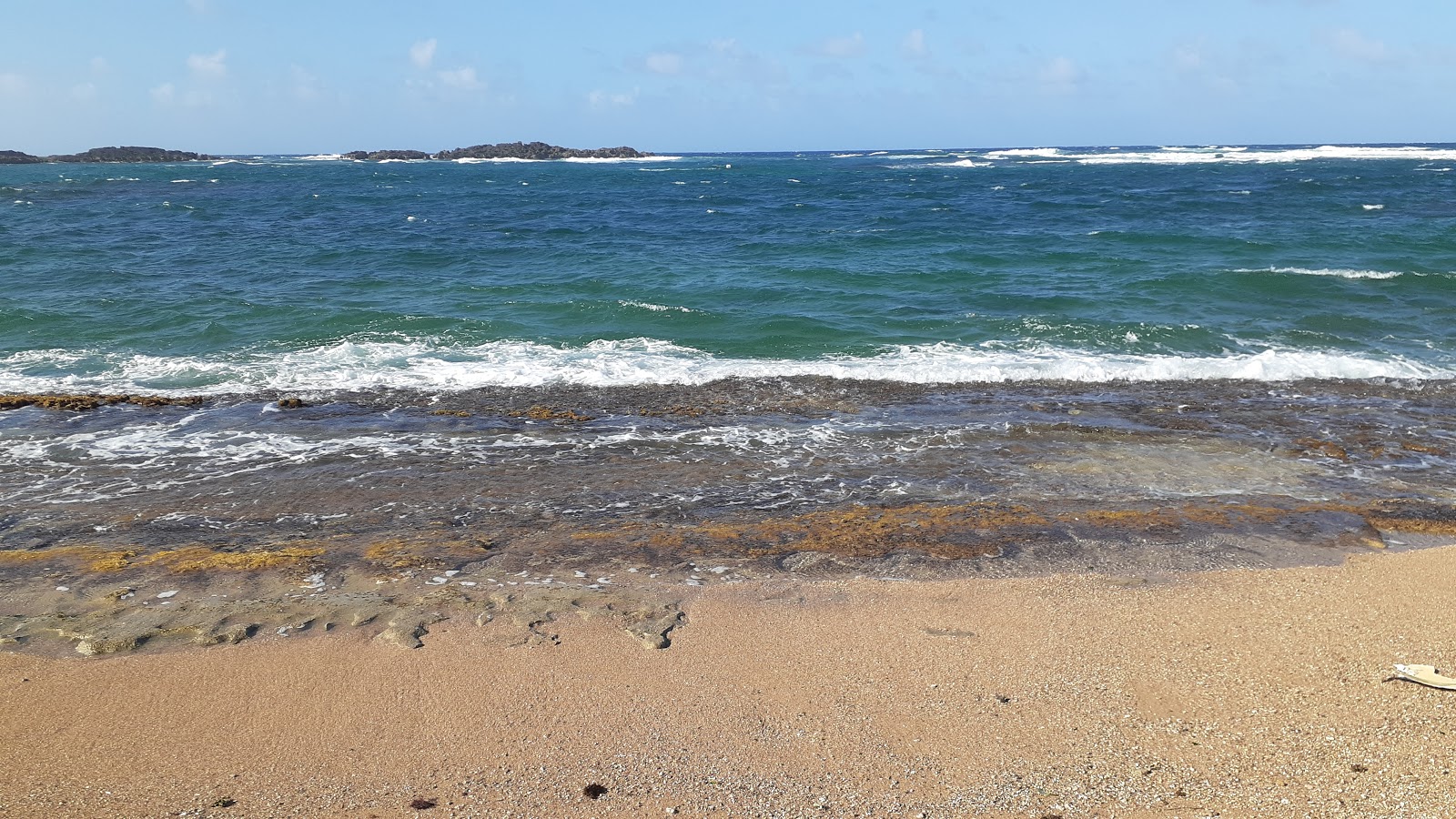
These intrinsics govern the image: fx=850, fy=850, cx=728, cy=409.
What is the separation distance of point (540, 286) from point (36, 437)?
10906 millimetres

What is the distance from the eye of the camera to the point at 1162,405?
10.5 meters

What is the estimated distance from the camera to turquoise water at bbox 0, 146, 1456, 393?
1273cm

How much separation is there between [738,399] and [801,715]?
6.90 meters

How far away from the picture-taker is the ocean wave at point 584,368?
11.8 m

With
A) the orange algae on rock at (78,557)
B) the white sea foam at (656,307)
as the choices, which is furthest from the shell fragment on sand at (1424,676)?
the white sea foam at (656,307)

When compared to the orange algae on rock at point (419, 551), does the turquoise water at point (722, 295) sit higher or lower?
higher

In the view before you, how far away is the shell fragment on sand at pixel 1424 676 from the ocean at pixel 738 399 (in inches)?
63.3

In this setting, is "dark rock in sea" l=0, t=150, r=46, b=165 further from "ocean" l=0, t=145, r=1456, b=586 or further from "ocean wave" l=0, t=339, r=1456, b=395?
"ocean wave" l=0, t=339, r=1456, b=395

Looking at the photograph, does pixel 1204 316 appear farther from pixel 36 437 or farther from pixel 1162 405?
pixel 36 437

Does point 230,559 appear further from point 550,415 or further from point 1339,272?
point 1339,272

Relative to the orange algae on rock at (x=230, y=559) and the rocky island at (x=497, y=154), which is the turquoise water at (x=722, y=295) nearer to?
the orange algae on rock at (x=230, y=559)

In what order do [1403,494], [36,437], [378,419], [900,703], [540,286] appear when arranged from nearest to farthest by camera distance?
1. [900,703]
2. [1403,494]
3. [36,437]
4. [378,419]
5. [540,286]

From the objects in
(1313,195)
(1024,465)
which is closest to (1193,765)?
(1024,465)

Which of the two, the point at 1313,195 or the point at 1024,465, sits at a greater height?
the point at 1313,195
